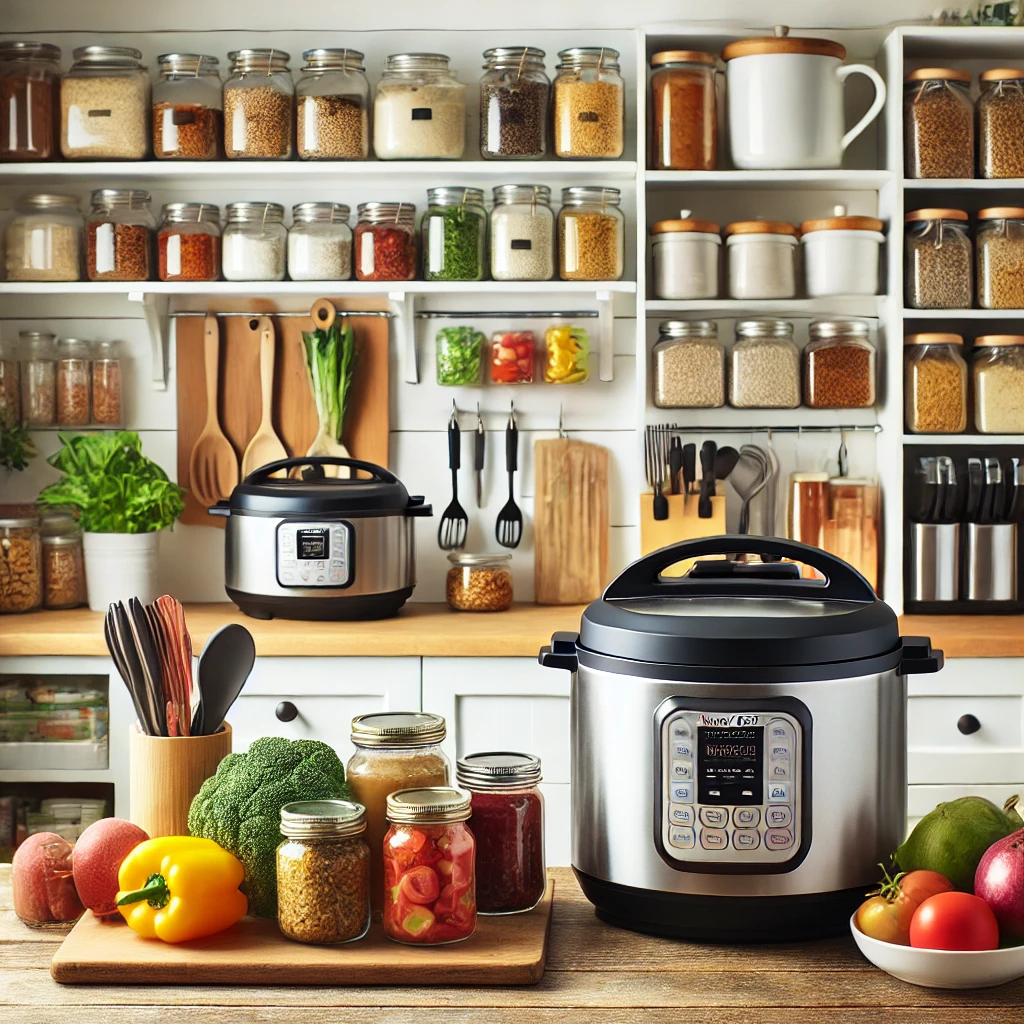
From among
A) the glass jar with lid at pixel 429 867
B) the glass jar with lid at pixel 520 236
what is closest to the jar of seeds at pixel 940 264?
the glass jar with lid at pixel 520 236

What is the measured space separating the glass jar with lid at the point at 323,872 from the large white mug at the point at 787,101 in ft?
7.01

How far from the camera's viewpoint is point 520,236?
9.14 feet

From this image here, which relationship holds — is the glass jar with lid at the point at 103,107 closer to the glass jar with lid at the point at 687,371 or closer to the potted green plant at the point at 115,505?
the potted green plant at the point at 115,505

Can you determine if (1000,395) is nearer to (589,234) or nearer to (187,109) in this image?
(589,234)

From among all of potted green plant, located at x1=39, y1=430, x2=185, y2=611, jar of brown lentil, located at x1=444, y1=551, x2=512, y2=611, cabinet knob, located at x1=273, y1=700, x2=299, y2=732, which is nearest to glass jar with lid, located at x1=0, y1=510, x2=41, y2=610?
potted green plant, located at x1=39, y1=430, x2=185, y2=611

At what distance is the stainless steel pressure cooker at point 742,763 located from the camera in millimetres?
954

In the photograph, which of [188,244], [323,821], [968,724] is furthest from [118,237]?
[323,821]

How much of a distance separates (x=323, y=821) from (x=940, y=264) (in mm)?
2241

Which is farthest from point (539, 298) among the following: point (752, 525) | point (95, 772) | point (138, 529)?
point (95, 772)

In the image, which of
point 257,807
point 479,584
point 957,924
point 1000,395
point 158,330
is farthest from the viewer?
point 158,330

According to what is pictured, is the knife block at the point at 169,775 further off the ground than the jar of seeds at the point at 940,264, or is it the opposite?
the jar of seeds at the point at 940,264

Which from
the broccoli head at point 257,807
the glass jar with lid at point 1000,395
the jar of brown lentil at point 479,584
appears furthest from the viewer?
the jar of brown lentil at point 479,584

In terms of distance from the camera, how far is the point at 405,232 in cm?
284

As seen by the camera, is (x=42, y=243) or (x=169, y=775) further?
(x=42, y=243)
